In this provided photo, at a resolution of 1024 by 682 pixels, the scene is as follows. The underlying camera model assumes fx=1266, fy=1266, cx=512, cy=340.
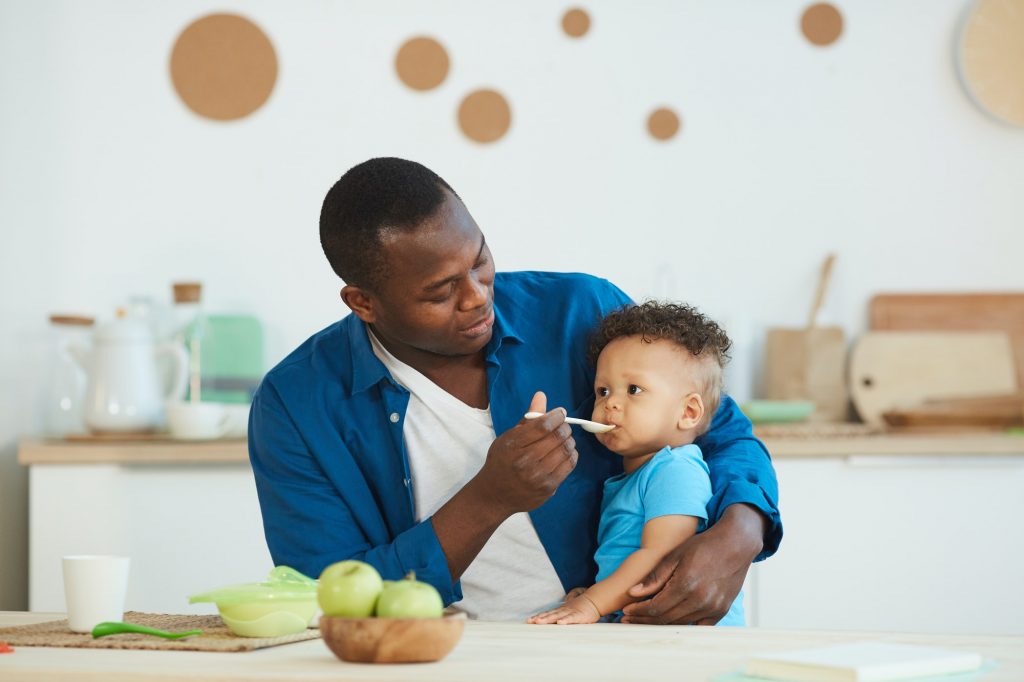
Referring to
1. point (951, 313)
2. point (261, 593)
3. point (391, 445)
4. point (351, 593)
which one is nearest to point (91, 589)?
point (261, 593)

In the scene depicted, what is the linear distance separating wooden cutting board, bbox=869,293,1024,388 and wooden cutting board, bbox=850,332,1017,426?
39 millimetres

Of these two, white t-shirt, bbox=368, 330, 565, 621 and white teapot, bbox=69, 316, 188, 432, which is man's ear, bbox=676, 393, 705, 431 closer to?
white t-shirt, bbox=368, 330, 565, 621

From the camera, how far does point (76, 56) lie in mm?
3447

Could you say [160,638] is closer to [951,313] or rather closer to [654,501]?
[654,501]

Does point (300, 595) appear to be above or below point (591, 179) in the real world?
below

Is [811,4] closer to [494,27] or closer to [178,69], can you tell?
[494,27]

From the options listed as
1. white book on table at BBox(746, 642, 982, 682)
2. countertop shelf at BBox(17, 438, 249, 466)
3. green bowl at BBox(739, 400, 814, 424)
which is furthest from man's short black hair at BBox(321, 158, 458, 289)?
green bowl at BBox(739, 400, 814, 424)

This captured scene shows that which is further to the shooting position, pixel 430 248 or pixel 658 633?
pixel 430 248

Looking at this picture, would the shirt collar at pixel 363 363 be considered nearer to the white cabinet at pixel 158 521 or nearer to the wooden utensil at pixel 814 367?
the white cabinet at pixel 158 521

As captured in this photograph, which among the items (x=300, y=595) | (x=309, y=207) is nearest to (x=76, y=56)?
(x=309, y=207)

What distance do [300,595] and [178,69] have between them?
2.44m

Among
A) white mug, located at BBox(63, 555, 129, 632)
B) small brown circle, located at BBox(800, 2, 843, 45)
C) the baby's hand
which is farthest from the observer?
small brown circle, located at BBox(800, 2, 843, 45)

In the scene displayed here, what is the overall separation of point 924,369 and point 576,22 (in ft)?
4.31

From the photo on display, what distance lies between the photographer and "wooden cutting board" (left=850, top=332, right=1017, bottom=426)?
3299mm
